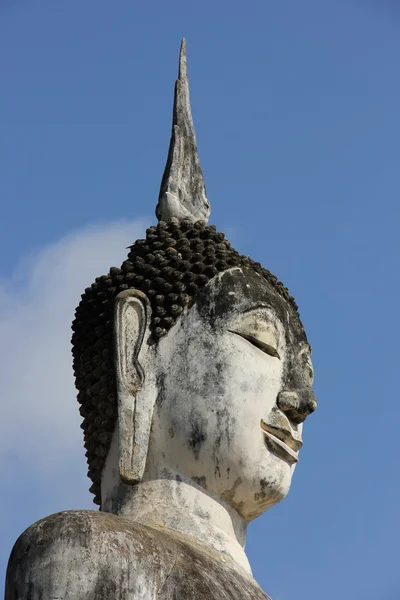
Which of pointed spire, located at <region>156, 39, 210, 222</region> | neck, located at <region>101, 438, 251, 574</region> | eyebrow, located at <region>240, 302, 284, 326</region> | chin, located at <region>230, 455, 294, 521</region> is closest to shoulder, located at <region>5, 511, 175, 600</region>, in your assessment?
neck, located at <region>101, 438, 251, 574</region>

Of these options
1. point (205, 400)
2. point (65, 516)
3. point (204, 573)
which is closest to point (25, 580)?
point (65, 516)

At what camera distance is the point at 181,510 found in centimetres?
1278

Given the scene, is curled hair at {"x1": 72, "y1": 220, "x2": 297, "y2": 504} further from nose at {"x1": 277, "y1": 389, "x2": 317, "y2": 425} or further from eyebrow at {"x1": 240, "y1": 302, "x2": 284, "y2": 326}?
nose at {"x1": 277, "y1": 389, "x2": 317, "y2": 425}

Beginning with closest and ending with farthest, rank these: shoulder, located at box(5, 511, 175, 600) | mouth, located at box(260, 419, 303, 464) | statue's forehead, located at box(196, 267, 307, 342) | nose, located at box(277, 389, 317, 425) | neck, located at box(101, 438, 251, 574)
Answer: shoulder, located at box(5, 511, 175, 600) → neck, located at box(101, 438, 251, 574) → mouth, located at box(260, 419, 303, 464) → nose, located at box(277, 389, 317, 425) → statue's forehead, located at box(196, 267, 307, 342)

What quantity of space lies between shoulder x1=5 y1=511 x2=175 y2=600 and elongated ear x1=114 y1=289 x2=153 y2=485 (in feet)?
3.80

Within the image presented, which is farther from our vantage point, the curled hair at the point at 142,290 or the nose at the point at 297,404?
the curled hair at the point at 142,290

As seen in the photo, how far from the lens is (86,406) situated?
1362 cm

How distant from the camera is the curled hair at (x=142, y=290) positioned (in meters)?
13.4

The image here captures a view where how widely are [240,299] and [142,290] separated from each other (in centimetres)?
77

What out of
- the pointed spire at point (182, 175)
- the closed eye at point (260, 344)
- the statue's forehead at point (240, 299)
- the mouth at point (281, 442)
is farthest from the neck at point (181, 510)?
the pointed spire at point (182, 175)

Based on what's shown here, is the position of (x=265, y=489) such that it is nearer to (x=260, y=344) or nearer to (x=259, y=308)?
(x=260, y=344)

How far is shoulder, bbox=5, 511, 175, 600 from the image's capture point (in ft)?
37.4

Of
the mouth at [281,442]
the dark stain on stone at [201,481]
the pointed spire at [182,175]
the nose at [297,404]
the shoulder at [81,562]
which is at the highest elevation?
the pointed spire at [182,175]

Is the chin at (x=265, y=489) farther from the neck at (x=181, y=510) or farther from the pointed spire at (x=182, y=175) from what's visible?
the pointed spire at (x=182, y=175)
